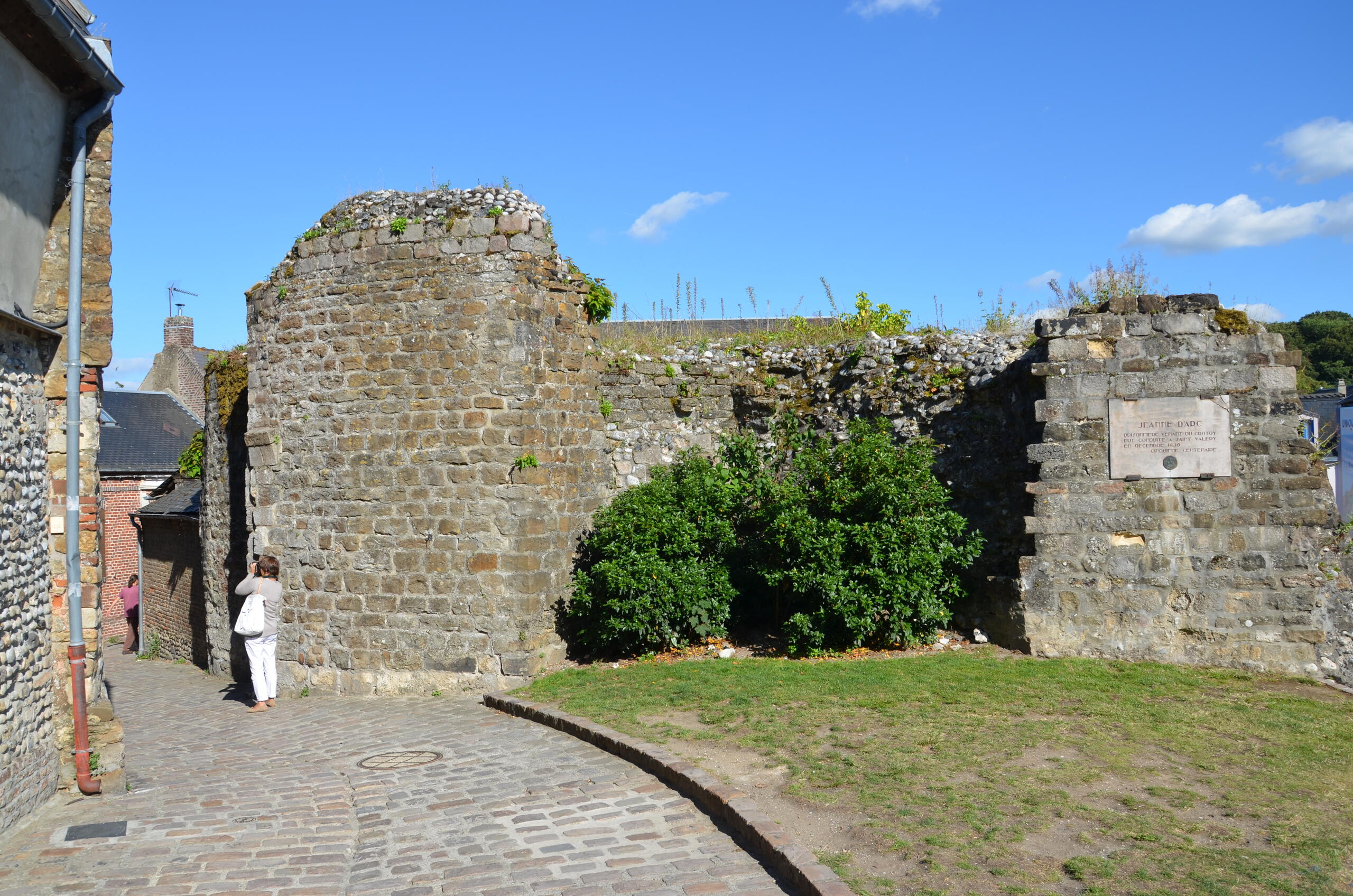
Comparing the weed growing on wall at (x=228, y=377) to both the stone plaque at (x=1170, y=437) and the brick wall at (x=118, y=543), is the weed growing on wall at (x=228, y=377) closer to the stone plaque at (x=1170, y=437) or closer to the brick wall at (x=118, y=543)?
the stone plaque at (x=1170, y=437)

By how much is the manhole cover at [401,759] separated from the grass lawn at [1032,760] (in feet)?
4.75

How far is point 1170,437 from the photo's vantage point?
9.47 m

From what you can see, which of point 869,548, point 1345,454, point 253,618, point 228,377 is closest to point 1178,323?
point 869,548

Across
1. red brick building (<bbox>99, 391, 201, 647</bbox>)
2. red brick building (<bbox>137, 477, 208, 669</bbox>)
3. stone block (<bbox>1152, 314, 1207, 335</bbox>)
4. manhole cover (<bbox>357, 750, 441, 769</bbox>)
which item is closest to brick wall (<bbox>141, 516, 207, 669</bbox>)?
red brick building (<bbox>137, 477, 208, 669</bbox>)

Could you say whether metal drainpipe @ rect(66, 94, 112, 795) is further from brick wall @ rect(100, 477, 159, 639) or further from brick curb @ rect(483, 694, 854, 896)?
brick wall @ rect(100, 477, 159, 639)

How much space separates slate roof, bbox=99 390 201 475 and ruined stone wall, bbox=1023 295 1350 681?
24.8 meters

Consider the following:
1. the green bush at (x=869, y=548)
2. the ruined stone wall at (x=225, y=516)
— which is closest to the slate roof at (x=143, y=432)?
the ruined stone wall at (x=225, y=516)

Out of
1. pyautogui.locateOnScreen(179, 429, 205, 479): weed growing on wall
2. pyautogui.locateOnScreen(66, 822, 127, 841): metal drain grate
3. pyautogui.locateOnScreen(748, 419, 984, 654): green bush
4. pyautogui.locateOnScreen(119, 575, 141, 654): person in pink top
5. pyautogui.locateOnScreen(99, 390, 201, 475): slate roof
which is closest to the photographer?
pyautogui.locateOnScreen(66, 822, 127, 841): metal drain grate

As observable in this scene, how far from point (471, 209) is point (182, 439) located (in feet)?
81.3

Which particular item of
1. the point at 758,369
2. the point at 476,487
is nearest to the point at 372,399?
the point at 476,487

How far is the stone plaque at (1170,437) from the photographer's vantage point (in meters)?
9.41

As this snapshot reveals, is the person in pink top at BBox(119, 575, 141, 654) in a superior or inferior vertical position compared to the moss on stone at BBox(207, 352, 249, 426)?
inferior

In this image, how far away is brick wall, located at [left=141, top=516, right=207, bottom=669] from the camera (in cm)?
1638

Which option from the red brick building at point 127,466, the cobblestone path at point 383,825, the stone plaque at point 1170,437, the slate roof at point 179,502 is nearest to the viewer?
the cobblestone path at point 383,825
